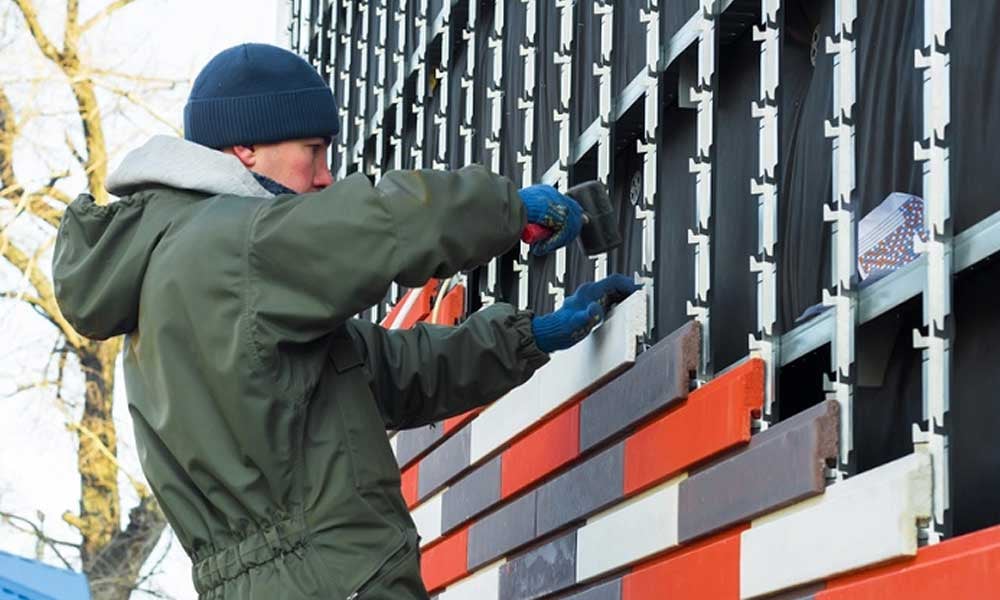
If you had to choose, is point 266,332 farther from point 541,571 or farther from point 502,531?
point 502,531

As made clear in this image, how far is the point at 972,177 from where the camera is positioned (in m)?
3.29

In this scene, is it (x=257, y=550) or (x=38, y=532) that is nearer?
(x=257, y=550)

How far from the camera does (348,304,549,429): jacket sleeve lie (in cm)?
443

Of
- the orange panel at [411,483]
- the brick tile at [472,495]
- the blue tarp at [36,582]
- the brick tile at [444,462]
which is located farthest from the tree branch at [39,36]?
the brick tile at [472,495]

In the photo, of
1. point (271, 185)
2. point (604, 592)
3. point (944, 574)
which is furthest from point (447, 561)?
point (944, 574)

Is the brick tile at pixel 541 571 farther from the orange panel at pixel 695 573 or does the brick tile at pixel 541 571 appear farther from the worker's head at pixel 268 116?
the worker's head at pixel 268 116

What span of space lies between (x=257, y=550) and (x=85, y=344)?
17.0m

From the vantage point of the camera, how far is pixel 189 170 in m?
3.88

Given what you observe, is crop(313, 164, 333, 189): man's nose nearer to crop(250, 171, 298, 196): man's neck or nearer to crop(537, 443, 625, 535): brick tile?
crop(250, 171, 298, 196): man's neck

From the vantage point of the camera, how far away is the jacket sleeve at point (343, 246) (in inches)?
141

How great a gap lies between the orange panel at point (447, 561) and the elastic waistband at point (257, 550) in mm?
2573

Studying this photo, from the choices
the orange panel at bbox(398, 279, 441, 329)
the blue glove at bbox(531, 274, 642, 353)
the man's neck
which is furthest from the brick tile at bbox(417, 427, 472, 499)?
the man's neck

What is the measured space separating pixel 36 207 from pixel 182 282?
16.3 meters

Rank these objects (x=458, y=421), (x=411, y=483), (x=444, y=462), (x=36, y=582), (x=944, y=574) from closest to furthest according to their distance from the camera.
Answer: (x=944, y=574) < (x=458, y=421) < (x=444, y=462) < (x=36, y=582) < (x=411, y=483)
